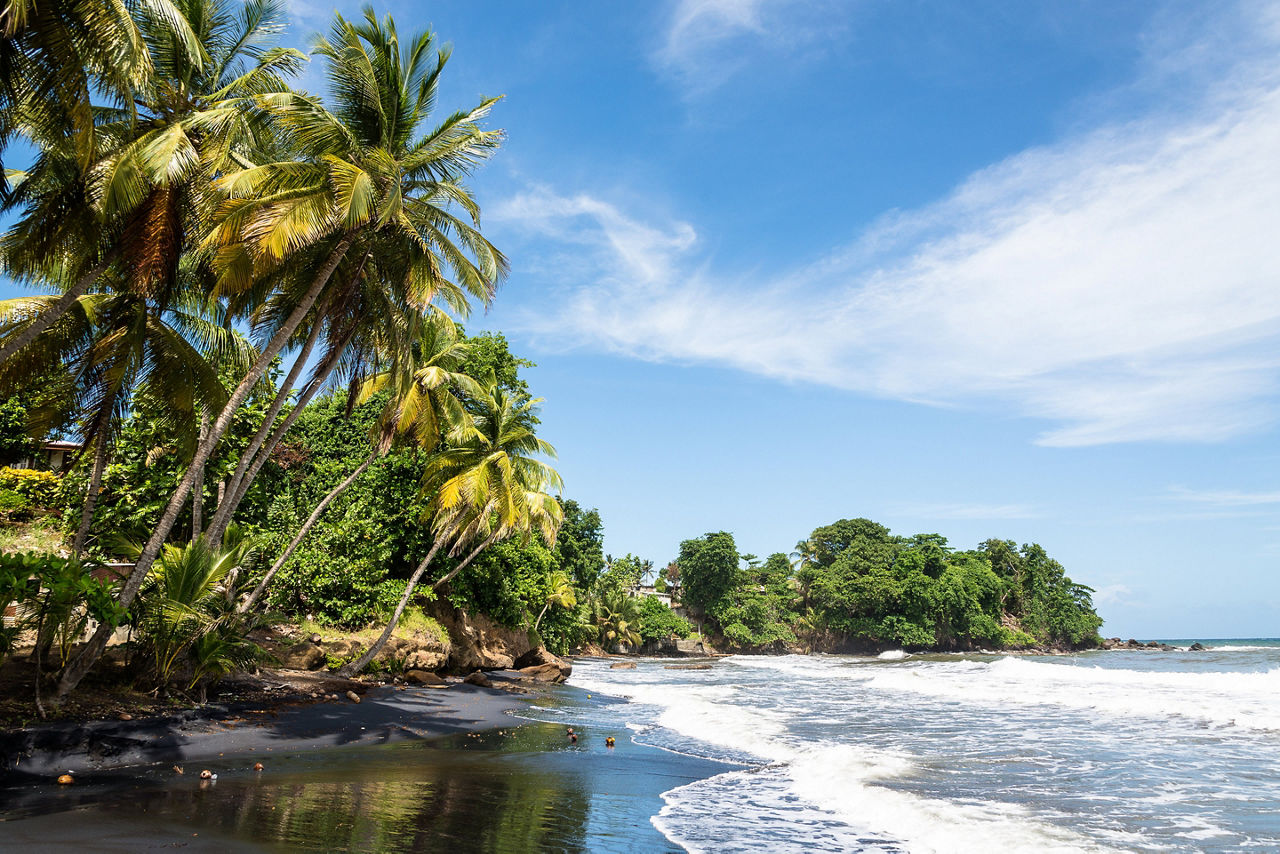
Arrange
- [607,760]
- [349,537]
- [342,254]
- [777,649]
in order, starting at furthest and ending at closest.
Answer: [777,649]
[349,537]
[342,254]
[607,760]

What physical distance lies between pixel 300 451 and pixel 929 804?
747 inches

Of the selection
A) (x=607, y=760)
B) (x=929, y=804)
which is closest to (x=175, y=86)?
(x=607, y=760)

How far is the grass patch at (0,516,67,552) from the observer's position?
46.8 ft

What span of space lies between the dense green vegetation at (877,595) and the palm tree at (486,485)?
1673 inches

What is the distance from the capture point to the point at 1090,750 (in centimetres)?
1156

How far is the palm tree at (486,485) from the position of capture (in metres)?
17.3

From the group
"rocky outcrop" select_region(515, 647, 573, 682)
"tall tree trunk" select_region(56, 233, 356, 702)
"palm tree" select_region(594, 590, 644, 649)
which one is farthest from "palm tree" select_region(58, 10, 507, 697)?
"palm tree" select_region(594, 590, 644, 649)

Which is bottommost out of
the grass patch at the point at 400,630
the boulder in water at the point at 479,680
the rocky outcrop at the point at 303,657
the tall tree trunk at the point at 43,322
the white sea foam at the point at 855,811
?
the boulder in water at the point at 479,680

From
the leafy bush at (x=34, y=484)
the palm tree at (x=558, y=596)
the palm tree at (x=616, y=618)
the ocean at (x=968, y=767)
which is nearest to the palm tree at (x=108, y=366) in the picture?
the leafy bush at (x=34, y=484)

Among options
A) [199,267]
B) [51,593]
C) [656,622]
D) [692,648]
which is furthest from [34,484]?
[692,648]

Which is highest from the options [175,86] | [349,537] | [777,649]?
[175,86]

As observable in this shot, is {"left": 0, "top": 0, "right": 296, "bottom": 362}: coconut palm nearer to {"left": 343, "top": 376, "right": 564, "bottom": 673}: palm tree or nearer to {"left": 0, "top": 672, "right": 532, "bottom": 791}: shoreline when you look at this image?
{"left": 0, "top": 672, "right": 532, "bottom": 791}: shoreline

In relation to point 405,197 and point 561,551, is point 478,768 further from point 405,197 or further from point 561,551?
point 561,551

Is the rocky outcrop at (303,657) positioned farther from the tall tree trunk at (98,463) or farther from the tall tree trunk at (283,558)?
the tall tree trunk at (98,463)
